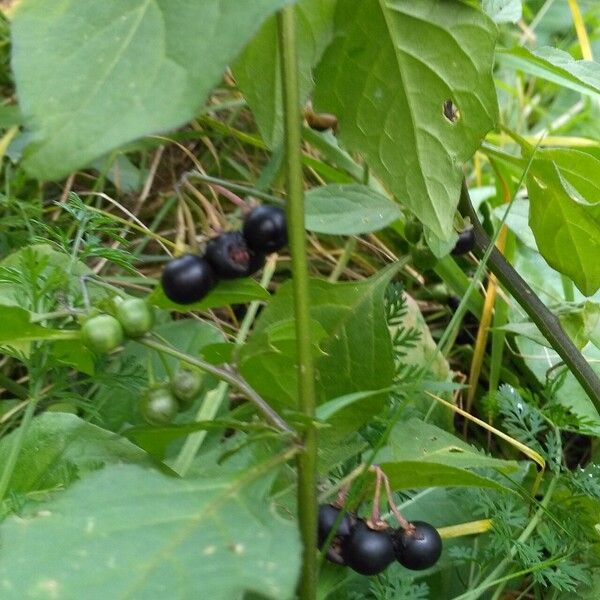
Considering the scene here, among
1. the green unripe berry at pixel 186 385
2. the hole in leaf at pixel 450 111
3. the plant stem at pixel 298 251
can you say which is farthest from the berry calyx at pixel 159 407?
the hole in leaf at pixel 450 111

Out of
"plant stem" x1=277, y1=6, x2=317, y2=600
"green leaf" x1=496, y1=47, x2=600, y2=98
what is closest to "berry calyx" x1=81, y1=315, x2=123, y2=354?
"plant stem" x1=277, y1=6, x2=317, y2=600

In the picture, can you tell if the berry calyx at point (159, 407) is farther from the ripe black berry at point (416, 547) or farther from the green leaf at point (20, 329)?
the ripe black berry at point (416, 547)

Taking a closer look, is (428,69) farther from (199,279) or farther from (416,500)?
(416,500)

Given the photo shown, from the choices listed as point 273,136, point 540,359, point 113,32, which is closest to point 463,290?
point 540,359

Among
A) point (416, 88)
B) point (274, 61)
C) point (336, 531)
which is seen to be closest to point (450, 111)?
point (416, 88)

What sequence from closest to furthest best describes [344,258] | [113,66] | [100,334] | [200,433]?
1. [113,66]
2. [100,334]
3. [200,433]
4. [344,258]

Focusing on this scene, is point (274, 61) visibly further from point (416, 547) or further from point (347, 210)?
point (416, 547)

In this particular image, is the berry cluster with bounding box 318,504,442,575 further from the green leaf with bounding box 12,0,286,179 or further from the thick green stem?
the green leaf with bounding box 12,0,286,179
